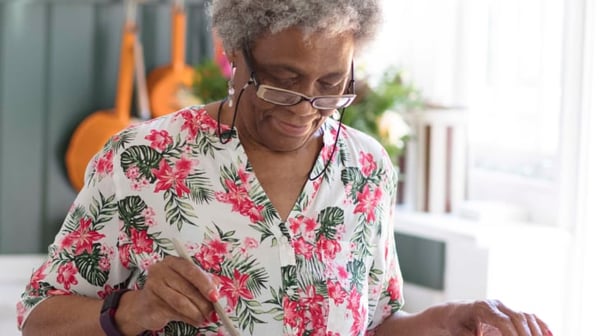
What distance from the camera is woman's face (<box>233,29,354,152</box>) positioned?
4.25 feet

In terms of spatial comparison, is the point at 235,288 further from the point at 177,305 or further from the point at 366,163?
the point at 366,163

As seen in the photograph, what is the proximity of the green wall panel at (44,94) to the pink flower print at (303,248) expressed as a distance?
1.65m


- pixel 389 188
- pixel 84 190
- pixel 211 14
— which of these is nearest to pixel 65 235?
pixel 84 190

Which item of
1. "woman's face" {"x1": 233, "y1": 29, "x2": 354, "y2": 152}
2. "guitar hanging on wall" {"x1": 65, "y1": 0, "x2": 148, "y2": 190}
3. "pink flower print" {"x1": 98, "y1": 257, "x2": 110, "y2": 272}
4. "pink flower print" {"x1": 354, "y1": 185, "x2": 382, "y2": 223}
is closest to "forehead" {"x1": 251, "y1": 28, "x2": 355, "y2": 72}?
"woman's face" {"x1": 233, "y1": 29, "x2": 354, "y2": 152}

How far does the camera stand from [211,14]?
1408mm

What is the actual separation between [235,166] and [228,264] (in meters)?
0.14

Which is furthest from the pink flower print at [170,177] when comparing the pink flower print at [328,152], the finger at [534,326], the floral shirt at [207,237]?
the finger at [534,326]

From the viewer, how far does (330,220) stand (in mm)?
1435

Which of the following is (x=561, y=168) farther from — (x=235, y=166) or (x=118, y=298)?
(x=118, y=298)

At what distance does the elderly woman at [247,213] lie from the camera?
131 cm

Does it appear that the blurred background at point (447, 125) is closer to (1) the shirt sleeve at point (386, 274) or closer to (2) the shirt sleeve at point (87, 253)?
(1) the shirt sleeve at point (386, 274)

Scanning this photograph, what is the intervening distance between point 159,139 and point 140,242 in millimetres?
144

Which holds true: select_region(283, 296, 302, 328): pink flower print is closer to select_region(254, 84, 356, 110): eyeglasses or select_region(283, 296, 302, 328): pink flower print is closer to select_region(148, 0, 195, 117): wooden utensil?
select_region(254, 84, 356, 110): eyeglasses

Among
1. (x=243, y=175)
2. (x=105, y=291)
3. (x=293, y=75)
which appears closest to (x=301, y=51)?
(x=293, y=75)
